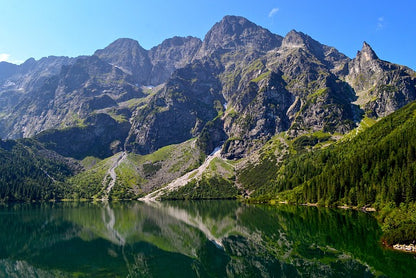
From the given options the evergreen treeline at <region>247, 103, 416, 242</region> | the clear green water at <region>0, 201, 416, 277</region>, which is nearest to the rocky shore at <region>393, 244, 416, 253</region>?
the clear green water at <region>0, 201, 416, 277</region>

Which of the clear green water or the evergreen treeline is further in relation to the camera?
the evergreen treeline

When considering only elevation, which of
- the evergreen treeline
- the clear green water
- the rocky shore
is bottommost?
the clear green water

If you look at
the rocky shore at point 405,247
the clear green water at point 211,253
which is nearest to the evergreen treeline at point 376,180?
the clear green water at point 211,253

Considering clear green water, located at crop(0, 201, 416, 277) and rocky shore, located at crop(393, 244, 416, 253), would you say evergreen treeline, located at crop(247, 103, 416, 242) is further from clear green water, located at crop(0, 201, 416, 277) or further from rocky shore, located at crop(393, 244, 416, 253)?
rocky shore, located at crop(393, 244, 416, 253)

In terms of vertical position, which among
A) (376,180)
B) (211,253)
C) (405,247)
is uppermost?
(376,180)

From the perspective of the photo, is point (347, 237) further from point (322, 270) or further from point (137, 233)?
point (137, 233)

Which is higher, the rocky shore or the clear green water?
the rocky shore

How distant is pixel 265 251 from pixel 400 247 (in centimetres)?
2318

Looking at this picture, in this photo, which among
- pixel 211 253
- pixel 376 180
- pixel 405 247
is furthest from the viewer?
pixel 376 180

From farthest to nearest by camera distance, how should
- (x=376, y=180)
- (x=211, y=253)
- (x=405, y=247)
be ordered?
(x=376, y=180) → (x=211, y=253) → (x=405, y=247)

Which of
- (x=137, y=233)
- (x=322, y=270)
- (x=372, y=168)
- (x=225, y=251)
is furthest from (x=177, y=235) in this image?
(x=372, y=168)

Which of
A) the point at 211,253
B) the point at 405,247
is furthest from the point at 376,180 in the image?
the point at 211,253

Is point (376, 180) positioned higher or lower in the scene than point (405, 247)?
higher

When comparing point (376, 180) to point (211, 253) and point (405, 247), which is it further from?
point (211, 253)
